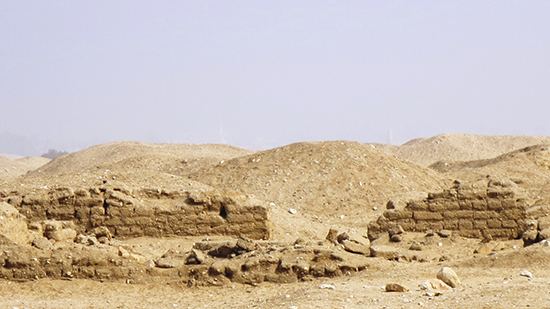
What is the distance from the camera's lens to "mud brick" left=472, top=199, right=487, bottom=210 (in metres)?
11.7

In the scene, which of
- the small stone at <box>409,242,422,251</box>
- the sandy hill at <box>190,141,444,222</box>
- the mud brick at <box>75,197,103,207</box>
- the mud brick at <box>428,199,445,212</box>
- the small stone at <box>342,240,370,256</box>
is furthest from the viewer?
the sandy hill at <box>190,141,444,222</box>

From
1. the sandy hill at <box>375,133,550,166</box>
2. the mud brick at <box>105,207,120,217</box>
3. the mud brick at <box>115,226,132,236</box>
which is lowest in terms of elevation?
the mud brick at <box>115,226,132,236</box>

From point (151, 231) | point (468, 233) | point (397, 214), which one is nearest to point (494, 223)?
point (468, 233)

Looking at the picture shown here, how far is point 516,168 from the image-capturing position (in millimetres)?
29047

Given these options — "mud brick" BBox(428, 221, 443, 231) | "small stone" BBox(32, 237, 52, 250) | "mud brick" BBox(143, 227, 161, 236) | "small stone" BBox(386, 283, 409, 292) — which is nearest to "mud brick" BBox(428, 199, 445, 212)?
"mud brick" BBox(428, 221, 443, 231)

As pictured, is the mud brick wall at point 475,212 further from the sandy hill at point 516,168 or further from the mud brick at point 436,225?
the sandy hill at point 516,168

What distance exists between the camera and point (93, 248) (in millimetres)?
9125

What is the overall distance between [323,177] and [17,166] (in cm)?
2734

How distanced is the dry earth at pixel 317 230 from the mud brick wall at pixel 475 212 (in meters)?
0.23

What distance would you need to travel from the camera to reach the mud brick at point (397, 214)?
1202 centimetres

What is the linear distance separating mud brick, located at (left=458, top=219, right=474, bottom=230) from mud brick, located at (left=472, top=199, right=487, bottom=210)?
267 millimetres

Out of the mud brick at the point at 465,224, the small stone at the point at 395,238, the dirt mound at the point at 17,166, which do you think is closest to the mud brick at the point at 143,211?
the small stone at the point at 395,238

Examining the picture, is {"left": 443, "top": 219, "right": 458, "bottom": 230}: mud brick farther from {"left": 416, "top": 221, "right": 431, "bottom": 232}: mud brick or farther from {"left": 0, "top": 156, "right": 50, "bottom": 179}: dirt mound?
{"left": 0, "top": 156, "right": 50, "bottom": 179}: dirt mound

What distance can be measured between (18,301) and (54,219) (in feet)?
16.9
